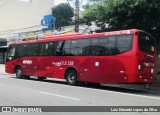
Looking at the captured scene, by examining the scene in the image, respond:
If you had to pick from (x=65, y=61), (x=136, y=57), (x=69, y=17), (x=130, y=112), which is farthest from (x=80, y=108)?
(x=69, y=17)

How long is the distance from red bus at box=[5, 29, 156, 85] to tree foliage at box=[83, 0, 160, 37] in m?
2.67

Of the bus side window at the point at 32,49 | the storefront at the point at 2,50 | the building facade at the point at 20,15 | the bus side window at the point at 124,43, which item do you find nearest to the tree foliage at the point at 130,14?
the bus side window at the point at 124,43

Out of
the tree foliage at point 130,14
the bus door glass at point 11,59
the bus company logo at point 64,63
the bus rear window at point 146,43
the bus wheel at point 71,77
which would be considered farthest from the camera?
the bus door glass at point 11,59

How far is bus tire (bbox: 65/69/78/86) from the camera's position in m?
20.9

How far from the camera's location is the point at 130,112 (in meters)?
10.8

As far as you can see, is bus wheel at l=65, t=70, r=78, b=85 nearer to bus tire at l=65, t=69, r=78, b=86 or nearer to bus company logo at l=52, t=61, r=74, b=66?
bus tire at l=65, t=69, r=78, b=86

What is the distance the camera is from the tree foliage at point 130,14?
66.6 ft

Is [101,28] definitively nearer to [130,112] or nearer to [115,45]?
[115,45]

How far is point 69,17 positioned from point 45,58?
40.7 metres

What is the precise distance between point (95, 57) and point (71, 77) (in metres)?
2.65

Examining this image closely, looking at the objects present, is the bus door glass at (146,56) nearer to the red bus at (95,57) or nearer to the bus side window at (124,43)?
the red bus at (95,57)

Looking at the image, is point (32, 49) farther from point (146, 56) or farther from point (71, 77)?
point (146, 56)

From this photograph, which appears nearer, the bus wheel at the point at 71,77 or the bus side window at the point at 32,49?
the bus wheel at the point at 71,77

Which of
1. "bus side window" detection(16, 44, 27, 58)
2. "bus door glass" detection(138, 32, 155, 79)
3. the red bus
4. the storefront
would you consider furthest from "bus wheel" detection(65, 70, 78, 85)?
the storefront
